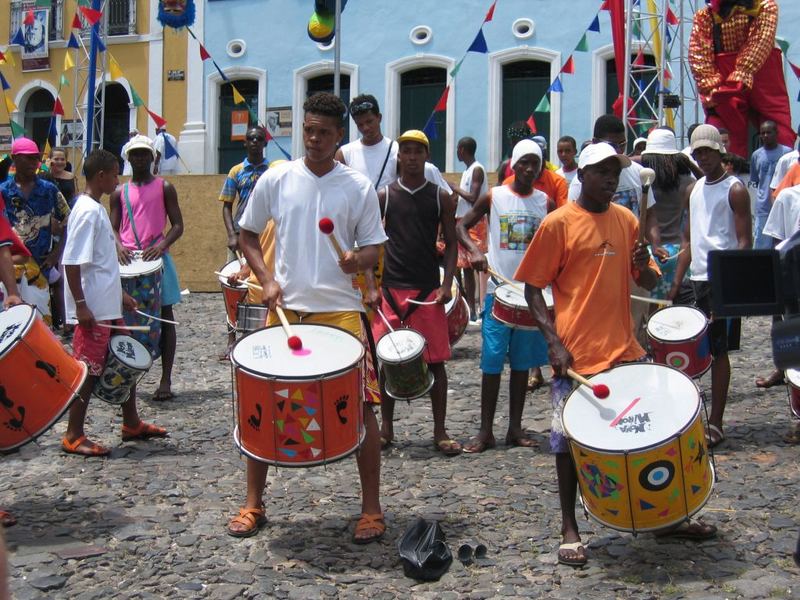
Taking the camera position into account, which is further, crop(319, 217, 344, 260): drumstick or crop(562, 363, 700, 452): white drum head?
crop(319, 217, 344, 260): drumstick

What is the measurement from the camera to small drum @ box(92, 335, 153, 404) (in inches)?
270

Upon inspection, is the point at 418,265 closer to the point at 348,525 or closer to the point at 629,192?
the point at 629,192

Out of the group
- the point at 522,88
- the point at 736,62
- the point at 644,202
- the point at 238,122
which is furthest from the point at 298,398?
the point at 238,122

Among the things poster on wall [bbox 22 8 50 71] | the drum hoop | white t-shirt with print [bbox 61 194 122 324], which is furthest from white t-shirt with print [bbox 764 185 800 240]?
poster on wall [bbox 22 8 50 71]

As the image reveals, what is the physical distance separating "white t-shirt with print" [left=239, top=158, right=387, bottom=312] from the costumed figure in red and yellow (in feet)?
17.0

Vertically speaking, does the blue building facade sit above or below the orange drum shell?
above

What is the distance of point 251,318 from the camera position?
21.5 ft

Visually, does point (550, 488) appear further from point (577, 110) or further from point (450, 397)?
point (577, 110)

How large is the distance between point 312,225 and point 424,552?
4.99 ft

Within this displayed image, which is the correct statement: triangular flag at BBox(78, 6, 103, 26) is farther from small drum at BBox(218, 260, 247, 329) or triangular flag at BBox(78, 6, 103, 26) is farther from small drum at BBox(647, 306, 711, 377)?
small drum at BBox(647, 306, 711, 377)

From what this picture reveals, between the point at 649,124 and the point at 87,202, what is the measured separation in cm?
1116

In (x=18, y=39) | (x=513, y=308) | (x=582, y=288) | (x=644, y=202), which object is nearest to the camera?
(x=582, y=288)

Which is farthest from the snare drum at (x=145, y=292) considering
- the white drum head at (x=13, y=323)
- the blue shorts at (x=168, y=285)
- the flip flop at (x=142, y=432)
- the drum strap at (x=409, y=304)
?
the white drum head at (x=13, y=323)

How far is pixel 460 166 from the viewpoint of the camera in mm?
23297
